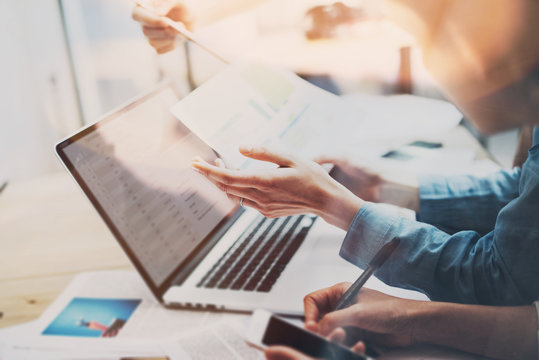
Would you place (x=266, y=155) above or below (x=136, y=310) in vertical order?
above

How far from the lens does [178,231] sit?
1.92 feet

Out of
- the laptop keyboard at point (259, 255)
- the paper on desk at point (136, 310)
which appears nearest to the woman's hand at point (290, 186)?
the laptop keyboard at point (259, 255)

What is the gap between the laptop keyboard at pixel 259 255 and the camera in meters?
0.53

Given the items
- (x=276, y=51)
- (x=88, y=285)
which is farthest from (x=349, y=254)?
(x=88, y=285)

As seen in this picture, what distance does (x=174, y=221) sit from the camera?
58cm

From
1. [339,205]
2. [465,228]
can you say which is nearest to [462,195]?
[465,228]

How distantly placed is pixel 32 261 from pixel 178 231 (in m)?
0.33

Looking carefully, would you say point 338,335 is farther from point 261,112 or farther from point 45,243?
point 45,243

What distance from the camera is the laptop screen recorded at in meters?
0.53

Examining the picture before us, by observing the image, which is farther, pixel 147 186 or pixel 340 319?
pixel 147 186

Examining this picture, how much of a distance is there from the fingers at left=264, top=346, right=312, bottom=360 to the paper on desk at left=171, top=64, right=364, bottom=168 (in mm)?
171

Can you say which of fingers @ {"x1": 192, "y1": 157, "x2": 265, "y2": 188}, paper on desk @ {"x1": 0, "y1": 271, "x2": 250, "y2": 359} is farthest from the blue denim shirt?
paper on desk @ {"x1": 0, "y1": 271, "x2": 250, "y2": 359}

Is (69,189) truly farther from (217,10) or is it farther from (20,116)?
(217,10)

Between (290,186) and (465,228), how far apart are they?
0.64ft
